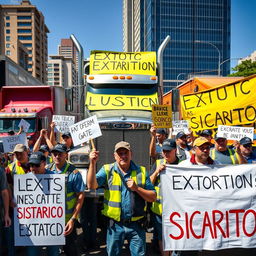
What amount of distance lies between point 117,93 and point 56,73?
194477mm

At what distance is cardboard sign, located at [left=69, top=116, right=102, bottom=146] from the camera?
14.4 ft

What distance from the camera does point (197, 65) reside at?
122250mm

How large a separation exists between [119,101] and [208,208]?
4.06 m

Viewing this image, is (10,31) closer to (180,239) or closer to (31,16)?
(31,16)

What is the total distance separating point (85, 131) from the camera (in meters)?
4.45

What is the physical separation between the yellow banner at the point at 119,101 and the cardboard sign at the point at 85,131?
107 inches

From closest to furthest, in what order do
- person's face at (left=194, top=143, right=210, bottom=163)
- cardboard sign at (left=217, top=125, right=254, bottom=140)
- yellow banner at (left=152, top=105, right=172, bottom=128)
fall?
person's face at (left=194, top=143, right=210, bottom=163) → cardboard sign at (left=217, top=125, right=254, bottom=140) → yellow banner at (left=152, top=105, right=172, bottom=128)

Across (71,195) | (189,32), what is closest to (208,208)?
(71,195)

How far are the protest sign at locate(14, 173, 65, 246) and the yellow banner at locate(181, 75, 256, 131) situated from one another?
3.82 metres

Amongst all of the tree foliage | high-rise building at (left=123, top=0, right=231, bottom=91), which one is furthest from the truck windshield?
high-rise building at (left=123, top=0, right=231, bottom=91)

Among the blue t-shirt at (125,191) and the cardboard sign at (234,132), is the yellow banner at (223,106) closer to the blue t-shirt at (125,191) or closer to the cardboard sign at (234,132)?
the cardboard sign at (234,132)

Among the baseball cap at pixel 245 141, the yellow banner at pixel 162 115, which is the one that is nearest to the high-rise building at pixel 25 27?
the yellow banner at pixel 162 115

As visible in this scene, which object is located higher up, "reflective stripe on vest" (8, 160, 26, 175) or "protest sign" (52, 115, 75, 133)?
"protest sign" (52, 115, 75, 133)

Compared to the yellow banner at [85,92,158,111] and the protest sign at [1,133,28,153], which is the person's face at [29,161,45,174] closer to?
the protest sign at [1,133,28,153]
